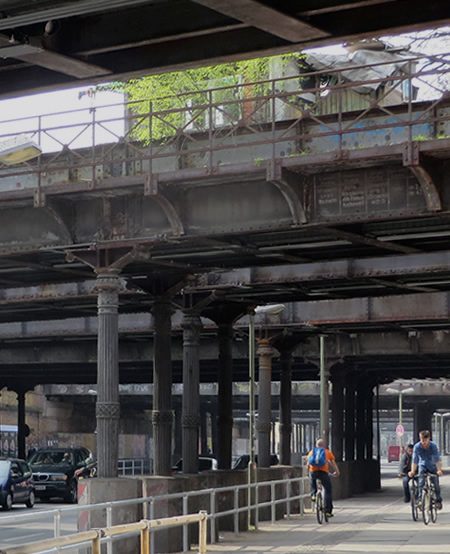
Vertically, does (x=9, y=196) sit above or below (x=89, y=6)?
above

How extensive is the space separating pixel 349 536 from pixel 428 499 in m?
3.28

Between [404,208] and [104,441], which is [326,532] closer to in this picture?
[104,441]

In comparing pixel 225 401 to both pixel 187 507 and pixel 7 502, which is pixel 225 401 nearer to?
pixel 187 507

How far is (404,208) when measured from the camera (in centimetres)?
1906

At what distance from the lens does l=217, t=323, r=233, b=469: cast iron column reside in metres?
28.7

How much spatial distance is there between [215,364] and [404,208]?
3447 cm

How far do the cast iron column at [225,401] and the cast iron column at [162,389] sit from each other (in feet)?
14.9

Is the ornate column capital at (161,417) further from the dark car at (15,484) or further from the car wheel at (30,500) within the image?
the car wheel at (30,500)

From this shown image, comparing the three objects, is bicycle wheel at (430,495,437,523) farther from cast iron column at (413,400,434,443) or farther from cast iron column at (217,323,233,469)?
cast iron column at (413,400,434,443)

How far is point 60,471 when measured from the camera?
138ft

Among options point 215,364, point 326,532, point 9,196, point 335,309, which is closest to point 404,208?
point 9,196

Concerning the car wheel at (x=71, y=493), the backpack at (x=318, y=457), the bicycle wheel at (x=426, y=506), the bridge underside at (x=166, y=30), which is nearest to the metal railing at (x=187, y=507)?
the backpack at (x=318, y=457)

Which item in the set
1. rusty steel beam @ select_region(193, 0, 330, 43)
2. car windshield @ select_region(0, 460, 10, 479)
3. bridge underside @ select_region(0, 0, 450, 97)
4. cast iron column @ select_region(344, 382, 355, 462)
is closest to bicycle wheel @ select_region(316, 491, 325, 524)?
car windshield @ select_region(0, 460, 10, 479)

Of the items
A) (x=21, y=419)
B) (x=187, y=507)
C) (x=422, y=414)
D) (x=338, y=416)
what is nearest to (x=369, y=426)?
(x=338, y=416)
